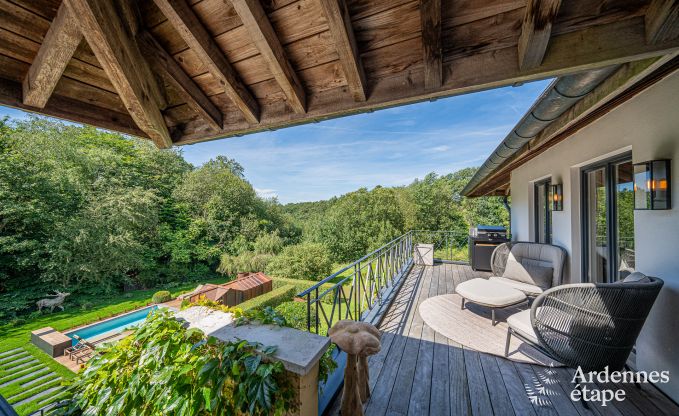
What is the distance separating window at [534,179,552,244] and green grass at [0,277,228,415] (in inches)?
278

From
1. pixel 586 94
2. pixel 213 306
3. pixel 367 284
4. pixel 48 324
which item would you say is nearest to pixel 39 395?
pixel 48 324

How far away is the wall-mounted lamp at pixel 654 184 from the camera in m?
1.76

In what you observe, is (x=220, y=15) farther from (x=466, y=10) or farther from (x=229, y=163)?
(x=229, y=163)

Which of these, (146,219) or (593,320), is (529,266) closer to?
(593,320)

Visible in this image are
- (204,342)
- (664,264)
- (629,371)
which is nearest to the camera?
(204,342)

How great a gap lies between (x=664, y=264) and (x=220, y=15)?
129 inches

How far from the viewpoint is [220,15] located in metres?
1.24

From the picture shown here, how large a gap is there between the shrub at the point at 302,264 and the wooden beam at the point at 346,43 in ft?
41.5

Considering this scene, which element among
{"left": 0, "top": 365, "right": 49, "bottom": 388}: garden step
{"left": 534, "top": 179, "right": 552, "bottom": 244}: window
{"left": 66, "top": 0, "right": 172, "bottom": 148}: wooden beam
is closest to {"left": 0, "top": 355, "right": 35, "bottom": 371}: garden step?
{"left": 0, "top": 365, "right": 49, "bottom": 388}: garden step

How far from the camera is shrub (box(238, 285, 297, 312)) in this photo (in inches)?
347

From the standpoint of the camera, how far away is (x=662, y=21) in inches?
35.8

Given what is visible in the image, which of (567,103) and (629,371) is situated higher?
(567,103)

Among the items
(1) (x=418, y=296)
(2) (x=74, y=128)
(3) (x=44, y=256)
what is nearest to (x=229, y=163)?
(2) (x=74, y=128)

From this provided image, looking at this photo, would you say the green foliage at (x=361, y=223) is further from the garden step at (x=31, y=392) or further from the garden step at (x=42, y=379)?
the garden step at (x=31, y=392)
